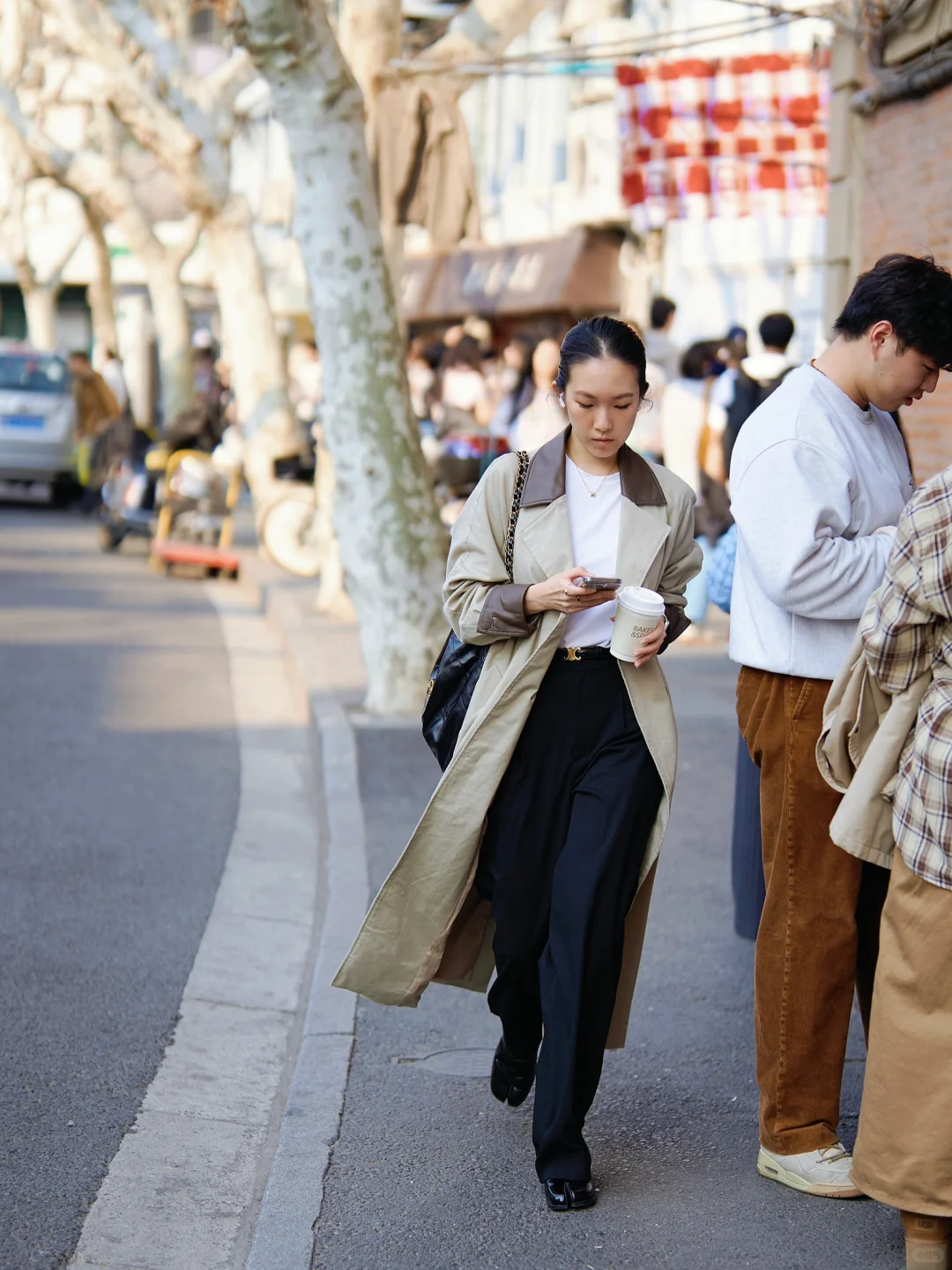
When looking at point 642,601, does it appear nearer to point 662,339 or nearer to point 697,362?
point 697,362

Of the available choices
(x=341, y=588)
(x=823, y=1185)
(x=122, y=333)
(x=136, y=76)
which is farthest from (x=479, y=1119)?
(x=122, y=333)

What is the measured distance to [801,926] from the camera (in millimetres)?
3922

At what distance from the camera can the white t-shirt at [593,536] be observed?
13.0 ft

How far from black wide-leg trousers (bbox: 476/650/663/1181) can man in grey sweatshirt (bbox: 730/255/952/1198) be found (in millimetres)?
309

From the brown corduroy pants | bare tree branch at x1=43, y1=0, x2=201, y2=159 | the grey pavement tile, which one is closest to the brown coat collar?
the brown corduroy pants

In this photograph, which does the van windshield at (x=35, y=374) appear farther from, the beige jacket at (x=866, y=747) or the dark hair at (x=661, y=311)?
the beige jacket at (x=866, y=747)

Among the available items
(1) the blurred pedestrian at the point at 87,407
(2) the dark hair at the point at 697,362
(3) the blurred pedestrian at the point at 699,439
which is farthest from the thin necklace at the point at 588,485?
(1) the blurred pedestrian at the point at 87,407

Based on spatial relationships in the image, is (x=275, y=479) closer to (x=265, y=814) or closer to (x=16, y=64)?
(x=265, y=814)

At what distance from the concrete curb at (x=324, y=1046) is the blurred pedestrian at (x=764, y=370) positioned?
260 cm

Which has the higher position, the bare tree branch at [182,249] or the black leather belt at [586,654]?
the bare tree branch at [182,249]

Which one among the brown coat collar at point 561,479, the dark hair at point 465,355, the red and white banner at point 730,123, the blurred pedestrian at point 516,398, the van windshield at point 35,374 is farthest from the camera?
the van windshield at point 35,374

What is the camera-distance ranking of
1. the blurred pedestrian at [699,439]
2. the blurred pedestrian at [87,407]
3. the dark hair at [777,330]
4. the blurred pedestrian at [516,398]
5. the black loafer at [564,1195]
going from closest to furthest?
1. the black loafer at [564,1195]
2. the dark hair at [777,330]
3. the blurred pedestrian at [699,439]
4. the blurred pedestrian at [516,398]
5. the blurred pedestrian at [87,407]

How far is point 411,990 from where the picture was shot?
413 cm

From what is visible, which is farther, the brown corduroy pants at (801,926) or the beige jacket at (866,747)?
the brown corduroy pants at (801,926)
